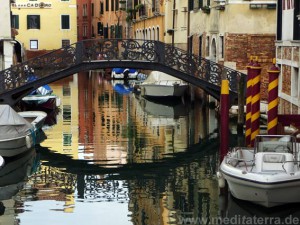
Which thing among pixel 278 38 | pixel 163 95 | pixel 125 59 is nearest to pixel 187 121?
pixel 125 59

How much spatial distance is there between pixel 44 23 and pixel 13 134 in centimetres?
4251

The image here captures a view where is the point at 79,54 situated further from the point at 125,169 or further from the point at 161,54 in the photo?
the point at 125,169

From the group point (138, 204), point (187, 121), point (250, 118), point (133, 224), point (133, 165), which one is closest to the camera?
point (133, 224)

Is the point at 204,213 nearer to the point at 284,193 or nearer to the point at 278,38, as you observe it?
the point at 284,193

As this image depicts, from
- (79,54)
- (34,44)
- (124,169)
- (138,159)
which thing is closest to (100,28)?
(34,44)

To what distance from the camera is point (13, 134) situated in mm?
17203

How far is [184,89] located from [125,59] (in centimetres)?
953

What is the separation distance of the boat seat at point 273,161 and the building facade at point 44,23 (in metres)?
46.7

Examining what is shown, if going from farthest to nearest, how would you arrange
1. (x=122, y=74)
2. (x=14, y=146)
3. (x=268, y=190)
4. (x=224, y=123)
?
1. (x=122, y=74)
2. (x=14, y=146)
3. (x=224, y=123)
4. (x=268, y=190)

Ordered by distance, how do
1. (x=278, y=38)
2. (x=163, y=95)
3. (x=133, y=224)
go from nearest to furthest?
(x=133, y=224) < (x=278, y=38) < (x=163, y=95)

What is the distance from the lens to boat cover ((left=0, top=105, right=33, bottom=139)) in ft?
56.3

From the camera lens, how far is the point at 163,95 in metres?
32.3

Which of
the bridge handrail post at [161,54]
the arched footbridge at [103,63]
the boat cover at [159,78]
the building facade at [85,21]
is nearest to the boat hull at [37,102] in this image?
the arched footbridge at [103,63]

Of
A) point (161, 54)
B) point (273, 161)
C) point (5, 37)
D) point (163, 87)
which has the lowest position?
point (163, 87)
